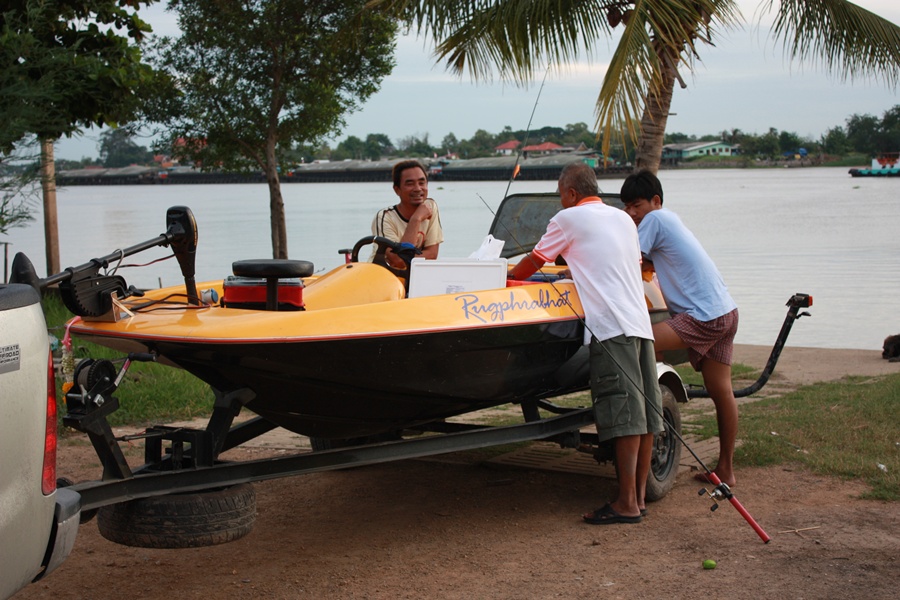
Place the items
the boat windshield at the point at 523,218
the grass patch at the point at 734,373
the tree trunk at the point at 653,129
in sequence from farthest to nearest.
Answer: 1. the tree trunk at the point at 653,129
2. the grass patch at the point at 734,373
3. the boat windshield at the point at 523,218

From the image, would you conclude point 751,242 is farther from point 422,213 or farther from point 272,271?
point 272,271

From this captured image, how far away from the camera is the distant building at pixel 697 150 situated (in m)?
70.3

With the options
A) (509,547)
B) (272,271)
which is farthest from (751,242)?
(272,271)

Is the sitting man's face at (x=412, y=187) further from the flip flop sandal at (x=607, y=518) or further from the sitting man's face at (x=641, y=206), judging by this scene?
the flip flop sandal at (x=607, y=518)

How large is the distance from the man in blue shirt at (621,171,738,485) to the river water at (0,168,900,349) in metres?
1.05

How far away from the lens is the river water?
1861 cm

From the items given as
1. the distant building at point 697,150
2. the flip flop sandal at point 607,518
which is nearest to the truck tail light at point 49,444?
the flip flop sandal at point 607,518

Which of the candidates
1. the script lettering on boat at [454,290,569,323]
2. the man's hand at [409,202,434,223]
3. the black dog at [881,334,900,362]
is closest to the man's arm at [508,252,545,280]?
the script lettering on boat at [454,290,569,323]

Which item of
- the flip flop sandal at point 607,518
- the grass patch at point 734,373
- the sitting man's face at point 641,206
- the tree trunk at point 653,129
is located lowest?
the grass patch at point 734,373

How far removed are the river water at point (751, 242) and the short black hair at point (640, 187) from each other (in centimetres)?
86

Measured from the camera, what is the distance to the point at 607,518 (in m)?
5.68

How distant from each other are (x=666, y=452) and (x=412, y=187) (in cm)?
225

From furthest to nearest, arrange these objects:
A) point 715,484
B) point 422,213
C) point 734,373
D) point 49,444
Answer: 1. point 734,373
2. point 422,213
3. point 715,484
4. point 49,444

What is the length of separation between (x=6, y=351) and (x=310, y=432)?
7.86ft
